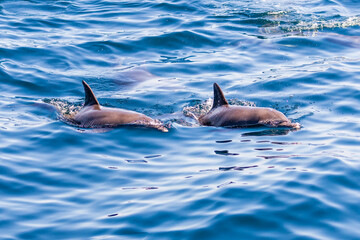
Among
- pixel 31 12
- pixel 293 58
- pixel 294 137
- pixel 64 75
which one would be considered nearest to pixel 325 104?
pixel 294 137

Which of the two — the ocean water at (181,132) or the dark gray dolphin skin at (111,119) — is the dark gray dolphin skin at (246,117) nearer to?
the ocean water at (181,132)

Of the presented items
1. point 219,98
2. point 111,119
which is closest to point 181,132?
point 219,98

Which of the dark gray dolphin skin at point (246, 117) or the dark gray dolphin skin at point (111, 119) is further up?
the dark gray dolphin skin at point (111, 119)

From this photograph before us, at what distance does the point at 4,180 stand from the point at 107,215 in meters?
1.86

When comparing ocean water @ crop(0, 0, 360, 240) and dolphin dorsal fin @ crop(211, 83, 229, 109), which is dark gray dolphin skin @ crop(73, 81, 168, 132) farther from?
dolphin dorsal fin @ crop(211, 83, 229, 109)

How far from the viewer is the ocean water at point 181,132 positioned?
624 cm

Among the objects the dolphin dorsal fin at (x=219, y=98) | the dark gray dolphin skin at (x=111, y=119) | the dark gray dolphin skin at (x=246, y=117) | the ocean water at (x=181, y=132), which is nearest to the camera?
the ocean water at (x=181, y=132)

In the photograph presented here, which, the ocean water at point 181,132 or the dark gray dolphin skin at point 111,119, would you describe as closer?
the ocean water at point 181,132

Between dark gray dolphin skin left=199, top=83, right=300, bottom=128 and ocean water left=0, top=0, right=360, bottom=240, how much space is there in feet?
0.69

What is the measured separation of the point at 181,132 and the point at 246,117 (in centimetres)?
114

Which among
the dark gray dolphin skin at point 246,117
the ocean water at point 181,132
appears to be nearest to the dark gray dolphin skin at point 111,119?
the ocean water at point 181,132

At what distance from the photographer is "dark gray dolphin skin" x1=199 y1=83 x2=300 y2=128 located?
9.55 meters

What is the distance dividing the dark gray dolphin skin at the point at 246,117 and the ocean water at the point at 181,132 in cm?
21

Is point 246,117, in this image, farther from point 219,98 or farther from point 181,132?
point 181,132
